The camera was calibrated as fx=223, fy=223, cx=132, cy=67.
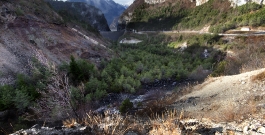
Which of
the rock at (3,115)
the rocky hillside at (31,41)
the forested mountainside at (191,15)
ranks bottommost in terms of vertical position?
the rock at (3,115)

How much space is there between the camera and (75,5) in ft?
Answer: 444

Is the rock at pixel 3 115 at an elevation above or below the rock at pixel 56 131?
below

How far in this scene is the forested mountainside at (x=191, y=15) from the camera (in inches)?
1997

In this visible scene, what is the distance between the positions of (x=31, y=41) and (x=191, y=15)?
63.5 m

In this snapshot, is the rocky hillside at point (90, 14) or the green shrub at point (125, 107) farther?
the rocky hillside at point (90, 14)

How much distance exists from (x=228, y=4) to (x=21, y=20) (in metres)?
59.9

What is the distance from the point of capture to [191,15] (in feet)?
255

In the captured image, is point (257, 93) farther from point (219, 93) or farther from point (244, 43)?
point (244, 43)

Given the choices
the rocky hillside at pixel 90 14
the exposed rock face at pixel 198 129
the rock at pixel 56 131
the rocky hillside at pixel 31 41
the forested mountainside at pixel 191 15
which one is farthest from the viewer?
the rocky hillside at pixel 90 14

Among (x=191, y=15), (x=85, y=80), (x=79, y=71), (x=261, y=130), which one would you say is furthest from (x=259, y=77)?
(x=191, y=15)

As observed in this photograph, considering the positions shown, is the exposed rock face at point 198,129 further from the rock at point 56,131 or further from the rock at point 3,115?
the rock at point 3,115

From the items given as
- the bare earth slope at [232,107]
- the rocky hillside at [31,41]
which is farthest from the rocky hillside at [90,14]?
the bare earth slope at [232,107]

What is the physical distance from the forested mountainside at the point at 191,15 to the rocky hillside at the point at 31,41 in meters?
33.0

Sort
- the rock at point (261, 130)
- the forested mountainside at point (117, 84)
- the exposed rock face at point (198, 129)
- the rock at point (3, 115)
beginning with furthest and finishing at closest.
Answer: the rock at point (3, 115), the forested mountainside at point (117, 84), the exposed rock face at point (198, 129), the rock at point (261, 130)
